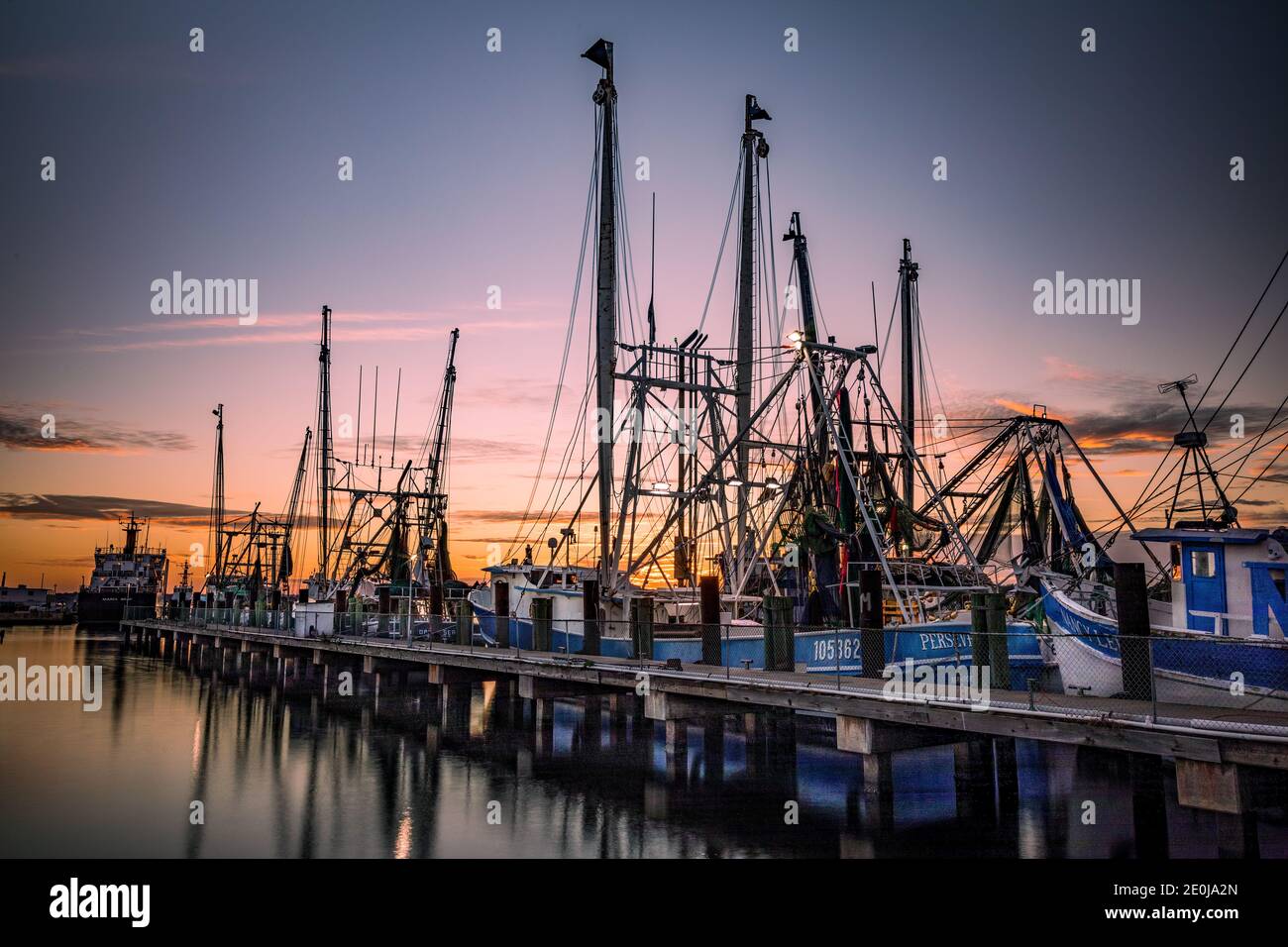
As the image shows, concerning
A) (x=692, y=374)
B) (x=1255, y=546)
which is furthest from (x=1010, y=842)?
(x=692, y=374)

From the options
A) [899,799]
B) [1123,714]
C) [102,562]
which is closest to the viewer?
[1123,714]

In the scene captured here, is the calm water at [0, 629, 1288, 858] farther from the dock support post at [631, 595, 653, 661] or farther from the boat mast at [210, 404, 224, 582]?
the boat mast at [210, 404, 224, 582]

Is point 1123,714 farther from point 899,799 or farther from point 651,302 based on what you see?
point 651,302

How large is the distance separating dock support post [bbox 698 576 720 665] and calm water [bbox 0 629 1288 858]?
3.25m

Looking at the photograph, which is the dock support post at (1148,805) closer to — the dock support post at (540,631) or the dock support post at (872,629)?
the dock support post at (872,629)

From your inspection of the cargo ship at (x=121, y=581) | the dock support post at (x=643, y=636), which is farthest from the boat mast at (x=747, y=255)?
the cargo ship at (x=121, y=581)

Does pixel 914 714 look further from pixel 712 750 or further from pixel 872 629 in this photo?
pixel 712 750

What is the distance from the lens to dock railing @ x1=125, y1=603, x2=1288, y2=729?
14469 mm

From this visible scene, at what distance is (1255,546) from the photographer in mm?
18109

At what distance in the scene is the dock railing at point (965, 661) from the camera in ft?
47.5

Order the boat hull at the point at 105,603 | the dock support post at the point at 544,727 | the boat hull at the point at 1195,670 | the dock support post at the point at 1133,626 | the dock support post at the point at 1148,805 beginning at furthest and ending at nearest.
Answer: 1. the boat hull at the point at 105,603
2. the dock support post at the point at 544,727
3. the dock support post at the point at 1148,805
4. the boat hull at the point at 1195,670
5. the dock support post at the point at 1133,626

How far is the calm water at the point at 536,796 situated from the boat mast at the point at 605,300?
7.13 m

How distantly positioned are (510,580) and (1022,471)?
20854 millimetres

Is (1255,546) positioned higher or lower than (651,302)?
lower
